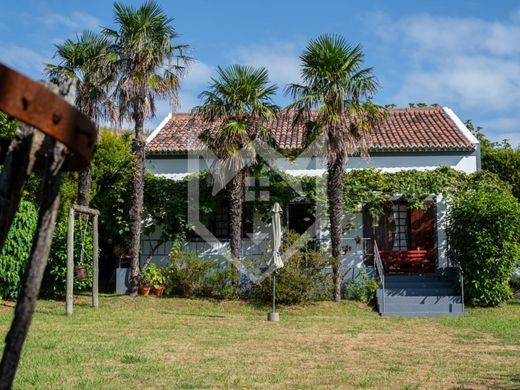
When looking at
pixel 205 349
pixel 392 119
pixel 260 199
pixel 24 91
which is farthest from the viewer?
pixel 392 119

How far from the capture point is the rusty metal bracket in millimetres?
2332

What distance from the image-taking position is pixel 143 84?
56.7 feet

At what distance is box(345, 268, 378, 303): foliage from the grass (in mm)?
1371

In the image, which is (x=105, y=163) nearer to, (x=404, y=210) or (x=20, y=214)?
(x=20, y=214)

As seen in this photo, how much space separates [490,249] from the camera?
16844 millimetres

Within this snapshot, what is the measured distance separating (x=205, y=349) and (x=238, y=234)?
833 centimetres

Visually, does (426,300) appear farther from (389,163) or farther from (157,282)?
(157,282)

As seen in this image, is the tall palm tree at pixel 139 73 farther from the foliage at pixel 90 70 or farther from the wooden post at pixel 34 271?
the wooden post at pixel 34 271

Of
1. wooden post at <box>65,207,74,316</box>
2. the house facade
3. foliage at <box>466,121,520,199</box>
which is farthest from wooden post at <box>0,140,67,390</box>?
foliage at <box>466,121,520,199</box>

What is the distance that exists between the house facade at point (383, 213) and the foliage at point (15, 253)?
18.0ft

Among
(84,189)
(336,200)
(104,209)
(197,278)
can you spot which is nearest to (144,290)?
(197,278)

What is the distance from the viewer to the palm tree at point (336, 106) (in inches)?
672

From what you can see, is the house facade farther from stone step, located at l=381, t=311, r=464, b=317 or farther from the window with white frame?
stone step, located at l=381, t=311, r=464, b=317

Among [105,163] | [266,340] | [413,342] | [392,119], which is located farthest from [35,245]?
[392,119]
